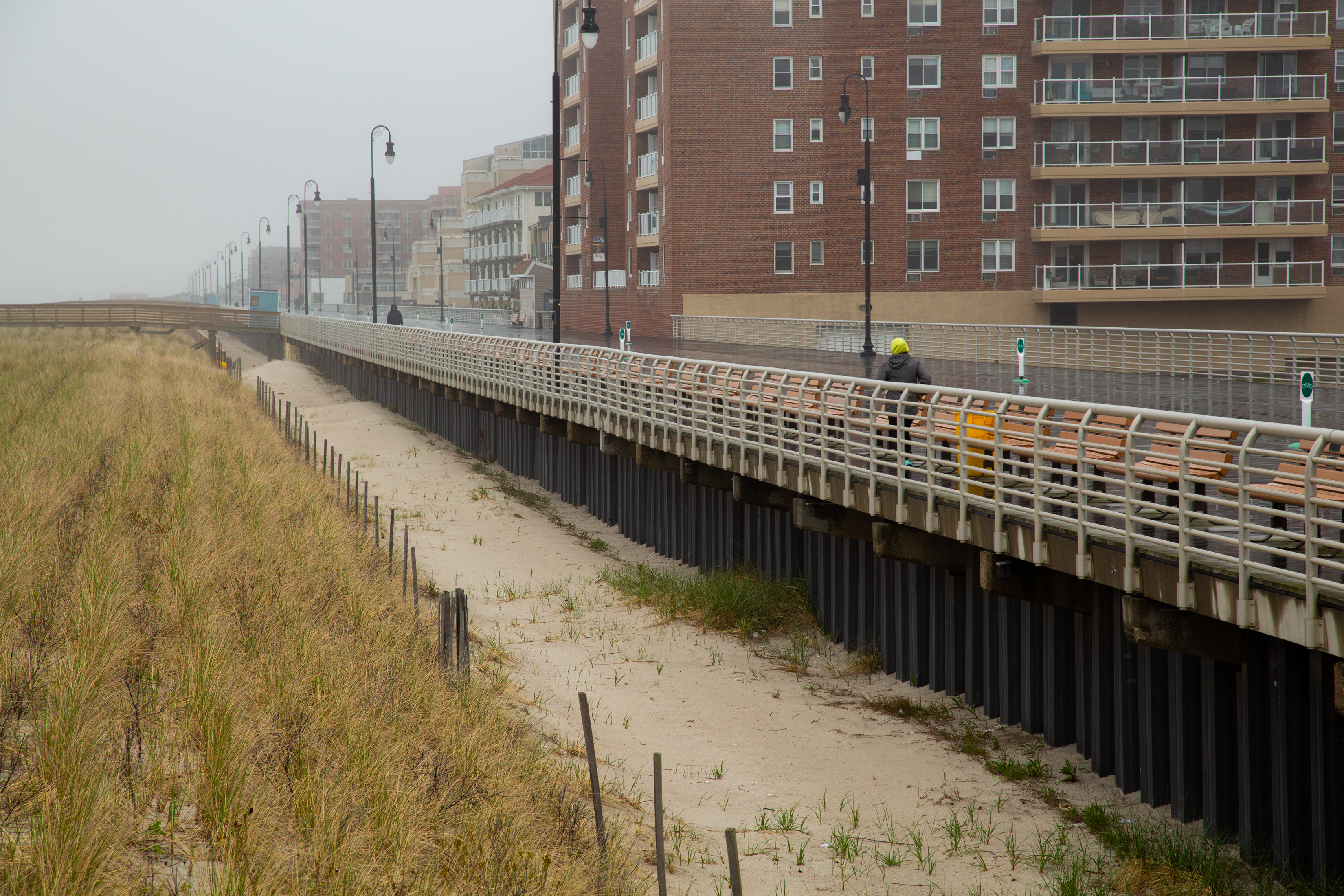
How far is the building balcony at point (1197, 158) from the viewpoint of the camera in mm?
52969

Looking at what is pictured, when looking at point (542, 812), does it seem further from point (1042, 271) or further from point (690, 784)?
point (1042, 271)

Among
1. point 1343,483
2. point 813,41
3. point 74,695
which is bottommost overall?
point 74,695

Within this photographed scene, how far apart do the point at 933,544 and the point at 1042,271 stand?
45379mm

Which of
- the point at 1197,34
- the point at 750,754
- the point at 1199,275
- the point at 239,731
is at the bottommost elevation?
the point at 750,754

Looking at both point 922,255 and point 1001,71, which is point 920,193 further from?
point 1001,71

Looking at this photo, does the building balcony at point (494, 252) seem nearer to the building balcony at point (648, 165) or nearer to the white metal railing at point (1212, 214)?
the building balcony at point (648, 165)

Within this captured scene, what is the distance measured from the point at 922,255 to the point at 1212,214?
12139 mm

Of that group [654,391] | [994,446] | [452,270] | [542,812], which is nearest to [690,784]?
[542,812]

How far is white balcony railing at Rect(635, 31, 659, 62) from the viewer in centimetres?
5556

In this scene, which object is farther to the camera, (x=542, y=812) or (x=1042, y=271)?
(x=1042, y=271)

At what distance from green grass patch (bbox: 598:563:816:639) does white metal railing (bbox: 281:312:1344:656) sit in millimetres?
1672

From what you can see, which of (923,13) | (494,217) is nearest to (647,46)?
(923,13)

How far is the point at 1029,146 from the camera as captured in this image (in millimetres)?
54750

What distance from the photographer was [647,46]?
56500 millimetres
